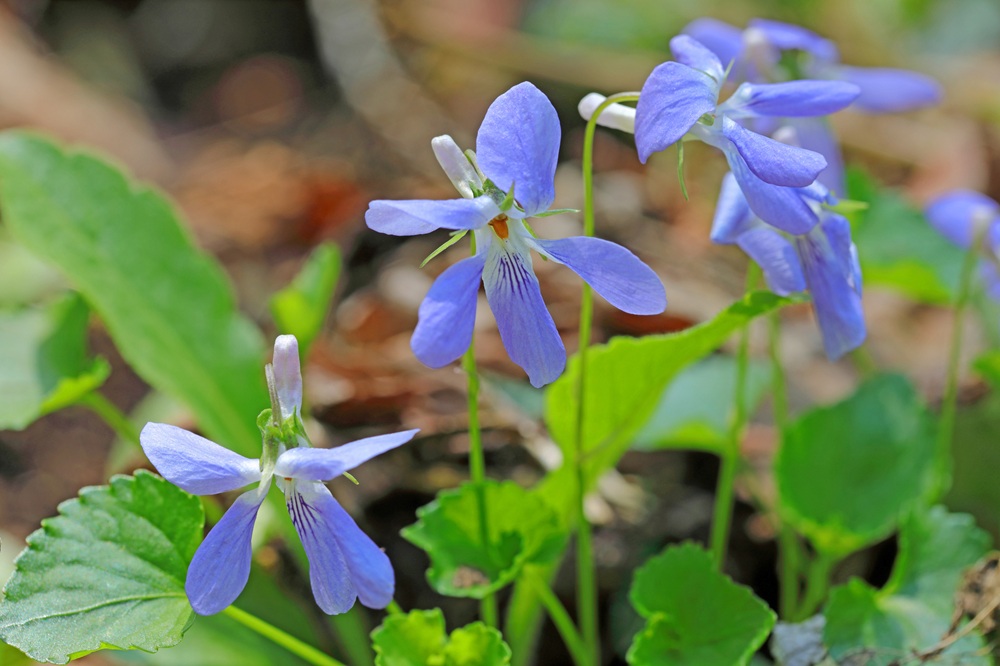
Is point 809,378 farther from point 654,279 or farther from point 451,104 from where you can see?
point 451,104

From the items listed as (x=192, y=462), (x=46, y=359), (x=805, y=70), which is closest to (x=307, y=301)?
(x=46, y=359)

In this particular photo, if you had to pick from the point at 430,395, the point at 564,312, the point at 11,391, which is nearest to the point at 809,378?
the point at 564,312

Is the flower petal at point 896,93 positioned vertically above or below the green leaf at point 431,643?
above

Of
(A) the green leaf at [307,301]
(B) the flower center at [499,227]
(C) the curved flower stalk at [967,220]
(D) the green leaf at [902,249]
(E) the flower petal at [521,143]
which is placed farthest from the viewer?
(D) the green leaf at [902,249]

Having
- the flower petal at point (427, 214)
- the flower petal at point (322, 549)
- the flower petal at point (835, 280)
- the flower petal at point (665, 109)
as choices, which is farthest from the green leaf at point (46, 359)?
the flower petal at point (835, 280)

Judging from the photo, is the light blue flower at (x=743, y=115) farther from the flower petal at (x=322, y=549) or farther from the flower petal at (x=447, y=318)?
the flower petal at (x=322, y=549)

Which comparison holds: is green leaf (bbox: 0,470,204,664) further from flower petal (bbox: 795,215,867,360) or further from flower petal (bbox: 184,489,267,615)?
Answer: flower petal (bbox: 795,215,867,360)

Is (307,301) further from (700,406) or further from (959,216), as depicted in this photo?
(959,216)
